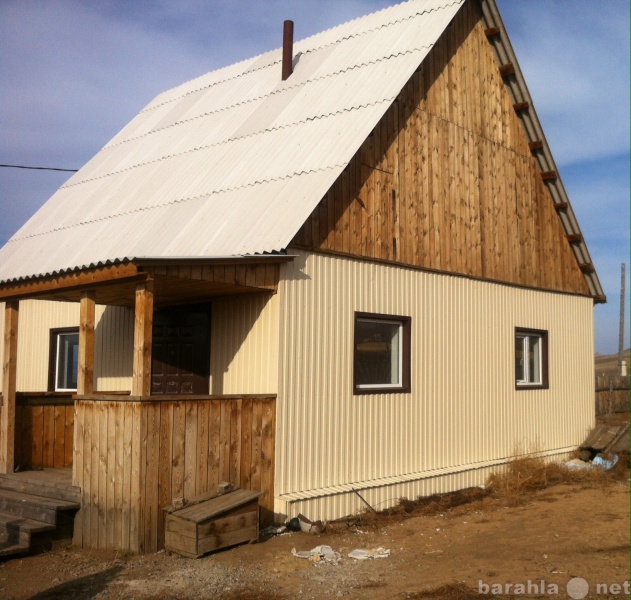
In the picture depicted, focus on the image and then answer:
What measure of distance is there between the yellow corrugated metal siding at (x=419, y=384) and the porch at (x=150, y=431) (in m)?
0.41

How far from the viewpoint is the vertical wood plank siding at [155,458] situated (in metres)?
8.86

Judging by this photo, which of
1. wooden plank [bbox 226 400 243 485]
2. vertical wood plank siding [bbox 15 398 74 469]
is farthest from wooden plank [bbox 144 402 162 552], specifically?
vertical wood plank siding [bbox 15 398 74 469]

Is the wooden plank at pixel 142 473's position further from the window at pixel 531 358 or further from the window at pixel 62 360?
the window at pixel 531 358

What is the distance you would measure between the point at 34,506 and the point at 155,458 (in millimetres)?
1792

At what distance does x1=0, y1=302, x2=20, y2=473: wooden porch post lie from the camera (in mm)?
10977

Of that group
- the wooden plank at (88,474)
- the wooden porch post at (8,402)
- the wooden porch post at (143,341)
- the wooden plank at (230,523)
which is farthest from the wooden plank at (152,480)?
the wooden porch post at (8,402)

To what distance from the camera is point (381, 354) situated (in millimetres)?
11820

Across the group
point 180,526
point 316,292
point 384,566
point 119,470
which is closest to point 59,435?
point 119,470

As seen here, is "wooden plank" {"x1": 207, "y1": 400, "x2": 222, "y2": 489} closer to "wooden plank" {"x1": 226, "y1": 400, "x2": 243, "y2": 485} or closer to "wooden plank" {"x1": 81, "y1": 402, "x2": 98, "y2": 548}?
"wooden plank" {"x1": 226, "y1": 400, "x2": 243, "y2": 485}

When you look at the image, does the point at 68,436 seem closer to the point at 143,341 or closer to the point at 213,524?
the point at 143,341

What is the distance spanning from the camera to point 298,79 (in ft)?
48.6

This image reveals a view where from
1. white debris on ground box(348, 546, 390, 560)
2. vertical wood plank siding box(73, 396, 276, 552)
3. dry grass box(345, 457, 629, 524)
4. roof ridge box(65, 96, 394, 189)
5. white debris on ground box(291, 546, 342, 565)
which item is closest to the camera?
white debris on ground box(291, 546, 342, 565)

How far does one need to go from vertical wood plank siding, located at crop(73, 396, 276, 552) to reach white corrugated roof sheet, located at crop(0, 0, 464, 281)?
1.87 metres

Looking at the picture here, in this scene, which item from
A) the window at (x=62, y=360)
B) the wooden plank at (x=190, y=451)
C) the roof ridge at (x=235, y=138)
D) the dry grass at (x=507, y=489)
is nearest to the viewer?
the wooden plank at (x=190, y=451)
